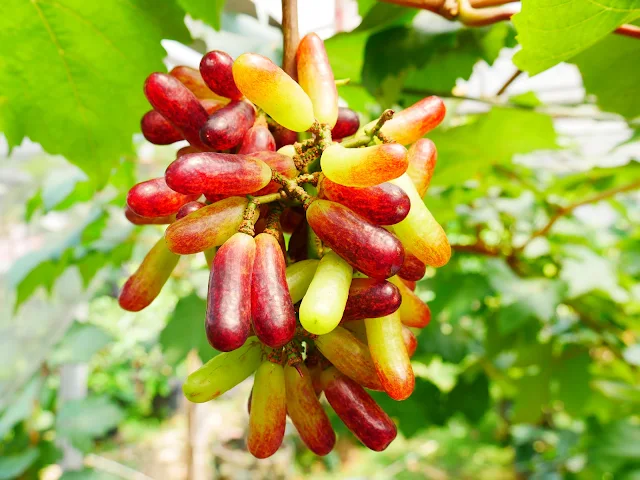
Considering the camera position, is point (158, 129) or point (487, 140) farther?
point (487, 140)

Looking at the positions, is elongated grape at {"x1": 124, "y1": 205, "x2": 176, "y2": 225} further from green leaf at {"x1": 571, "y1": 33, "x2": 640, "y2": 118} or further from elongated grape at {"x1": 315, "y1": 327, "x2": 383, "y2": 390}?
green leaf at {"x1": 571, "y1": 33, "x2": 640, "y2": 118}

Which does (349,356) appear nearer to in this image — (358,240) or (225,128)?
(358,240)

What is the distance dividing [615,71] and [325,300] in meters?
0.80

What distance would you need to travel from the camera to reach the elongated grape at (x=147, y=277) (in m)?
0.63

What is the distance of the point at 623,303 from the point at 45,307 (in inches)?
84.9

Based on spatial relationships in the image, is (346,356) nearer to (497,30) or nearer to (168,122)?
(168,122)

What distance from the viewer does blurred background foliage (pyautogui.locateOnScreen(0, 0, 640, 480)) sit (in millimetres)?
856

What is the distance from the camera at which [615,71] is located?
0.96m

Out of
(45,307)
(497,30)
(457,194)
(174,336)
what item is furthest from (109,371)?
(497,30)

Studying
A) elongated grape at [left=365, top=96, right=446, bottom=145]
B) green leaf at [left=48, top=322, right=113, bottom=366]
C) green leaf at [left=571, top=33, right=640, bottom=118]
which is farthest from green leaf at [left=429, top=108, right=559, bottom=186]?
green leaf at [left=48, top=322, right=113, bottom=366]

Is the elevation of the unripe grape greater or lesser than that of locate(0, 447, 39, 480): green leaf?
greater

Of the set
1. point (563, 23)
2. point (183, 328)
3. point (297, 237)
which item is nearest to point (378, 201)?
point (297, 237)

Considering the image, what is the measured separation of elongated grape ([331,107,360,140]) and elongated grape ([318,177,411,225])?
0.49ft

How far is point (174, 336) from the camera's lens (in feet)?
5.68
